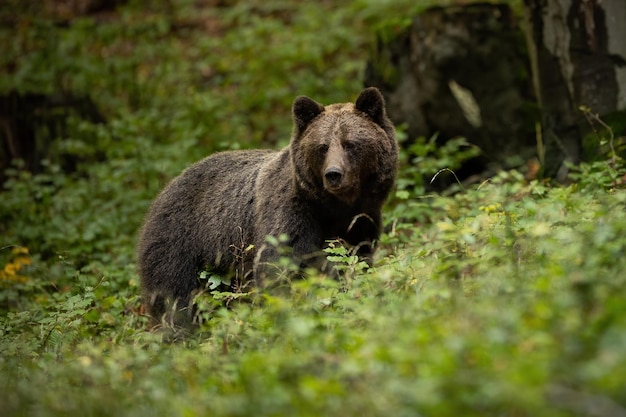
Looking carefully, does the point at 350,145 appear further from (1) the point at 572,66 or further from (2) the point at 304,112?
(1) the point at 572,66

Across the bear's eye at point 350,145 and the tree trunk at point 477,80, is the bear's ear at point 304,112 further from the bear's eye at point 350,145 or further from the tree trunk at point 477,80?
the tree trunk at point 477,80

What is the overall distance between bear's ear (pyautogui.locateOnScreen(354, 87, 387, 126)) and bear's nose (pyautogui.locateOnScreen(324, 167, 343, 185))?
83 cm

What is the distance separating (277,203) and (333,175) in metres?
0.69

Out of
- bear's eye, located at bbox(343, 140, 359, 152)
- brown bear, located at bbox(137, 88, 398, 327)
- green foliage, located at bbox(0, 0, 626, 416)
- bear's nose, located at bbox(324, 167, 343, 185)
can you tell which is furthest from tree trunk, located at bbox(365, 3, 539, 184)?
bear's nose, located at bbox(324, 167, 343, 185)

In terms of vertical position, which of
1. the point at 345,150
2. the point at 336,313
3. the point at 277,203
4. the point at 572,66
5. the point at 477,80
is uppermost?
the point at 572,66

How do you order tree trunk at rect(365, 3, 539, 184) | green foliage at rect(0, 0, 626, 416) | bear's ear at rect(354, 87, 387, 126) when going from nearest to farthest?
green foliage at rect(0, 0, 626, 416) → bear's ear at rect(354, 87, 387, 126) → tree trunk at rect(365, 3, 539, 184)

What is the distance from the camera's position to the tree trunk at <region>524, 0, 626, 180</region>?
7.71m

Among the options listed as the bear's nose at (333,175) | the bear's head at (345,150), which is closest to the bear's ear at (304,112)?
the bear's head at (345,150)

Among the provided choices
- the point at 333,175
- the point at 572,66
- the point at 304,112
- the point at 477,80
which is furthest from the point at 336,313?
the point at 477,80

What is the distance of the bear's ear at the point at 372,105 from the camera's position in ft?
21.6

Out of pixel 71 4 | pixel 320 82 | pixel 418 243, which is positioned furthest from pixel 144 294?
pixel 71 4

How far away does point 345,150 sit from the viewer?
248 inches

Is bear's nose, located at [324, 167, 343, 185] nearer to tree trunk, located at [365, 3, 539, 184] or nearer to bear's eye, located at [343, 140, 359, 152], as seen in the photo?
bear's eye, located at [343, 140, 359, 152]

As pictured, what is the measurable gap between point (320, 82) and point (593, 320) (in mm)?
9731
